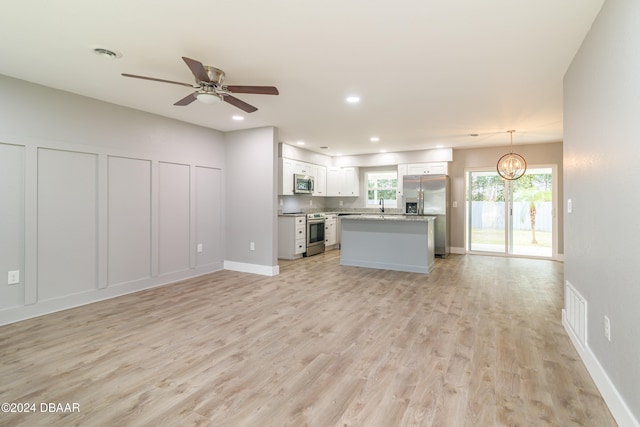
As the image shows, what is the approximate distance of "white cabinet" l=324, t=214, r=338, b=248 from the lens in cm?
761

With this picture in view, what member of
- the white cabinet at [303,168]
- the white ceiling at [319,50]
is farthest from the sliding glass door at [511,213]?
the white cabinet at [303,168]

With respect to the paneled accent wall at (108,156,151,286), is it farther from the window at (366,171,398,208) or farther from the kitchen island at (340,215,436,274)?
the window at (366,171,398,208)

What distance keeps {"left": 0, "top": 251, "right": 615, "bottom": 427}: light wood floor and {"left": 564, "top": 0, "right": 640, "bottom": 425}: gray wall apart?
0.45 meters

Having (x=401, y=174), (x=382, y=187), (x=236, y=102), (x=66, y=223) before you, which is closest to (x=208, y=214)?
(x=66, y=223)

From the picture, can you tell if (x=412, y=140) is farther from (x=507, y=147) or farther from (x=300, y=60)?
(x=300, y=60)

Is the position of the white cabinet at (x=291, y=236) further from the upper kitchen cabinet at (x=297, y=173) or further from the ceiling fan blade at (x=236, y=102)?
the ceiling fan blade at (x=236, y=102)

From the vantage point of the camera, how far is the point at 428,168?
708cm

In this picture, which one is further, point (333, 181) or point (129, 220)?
point (333, 181)

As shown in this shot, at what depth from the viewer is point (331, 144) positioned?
6.62 metres

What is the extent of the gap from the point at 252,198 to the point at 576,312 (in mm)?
4458

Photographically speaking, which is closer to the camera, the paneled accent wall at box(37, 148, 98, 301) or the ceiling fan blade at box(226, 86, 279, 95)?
the ceiling fan blade at box(226, 86, 279, 95)

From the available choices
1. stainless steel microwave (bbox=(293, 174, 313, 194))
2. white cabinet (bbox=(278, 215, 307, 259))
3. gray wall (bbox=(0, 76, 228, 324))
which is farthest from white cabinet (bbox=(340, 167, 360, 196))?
gray wall (bbox=(0, 76, 228, 324))

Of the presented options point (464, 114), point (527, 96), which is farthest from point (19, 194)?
point (527, 96)

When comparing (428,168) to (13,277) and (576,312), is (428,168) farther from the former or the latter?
(13,277)
